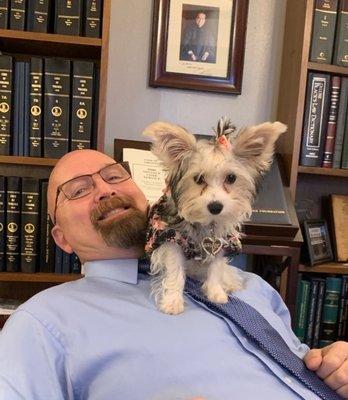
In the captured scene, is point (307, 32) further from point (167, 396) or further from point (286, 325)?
point (167, 396)

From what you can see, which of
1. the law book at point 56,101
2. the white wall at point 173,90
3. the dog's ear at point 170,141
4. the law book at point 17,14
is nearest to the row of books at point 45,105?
the law book at point 56,101

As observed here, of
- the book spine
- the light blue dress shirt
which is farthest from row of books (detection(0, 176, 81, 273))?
the book spine

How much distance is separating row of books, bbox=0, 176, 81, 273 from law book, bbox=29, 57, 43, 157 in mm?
111

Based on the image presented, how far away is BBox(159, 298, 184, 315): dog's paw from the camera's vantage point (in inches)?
37.7

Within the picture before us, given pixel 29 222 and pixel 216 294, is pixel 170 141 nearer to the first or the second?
pixel 216 294

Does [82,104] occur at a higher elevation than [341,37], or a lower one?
lower

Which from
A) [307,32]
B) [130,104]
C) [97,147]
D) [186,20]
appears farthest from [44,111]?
[307,32]

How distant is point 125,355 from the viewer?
90 centimetres

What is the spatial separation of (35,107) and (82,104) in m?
0.15

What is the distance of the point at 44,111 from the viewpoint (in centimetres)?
151

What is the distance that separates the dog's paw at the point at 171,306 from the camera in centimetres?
96

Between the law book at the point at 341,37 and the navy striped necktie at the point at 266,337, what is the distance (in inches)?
40.6

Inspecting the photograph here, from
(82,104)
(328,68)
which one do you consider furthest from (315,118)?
(82,104)

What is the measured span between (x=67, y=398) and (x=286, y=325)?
1.84 ft
